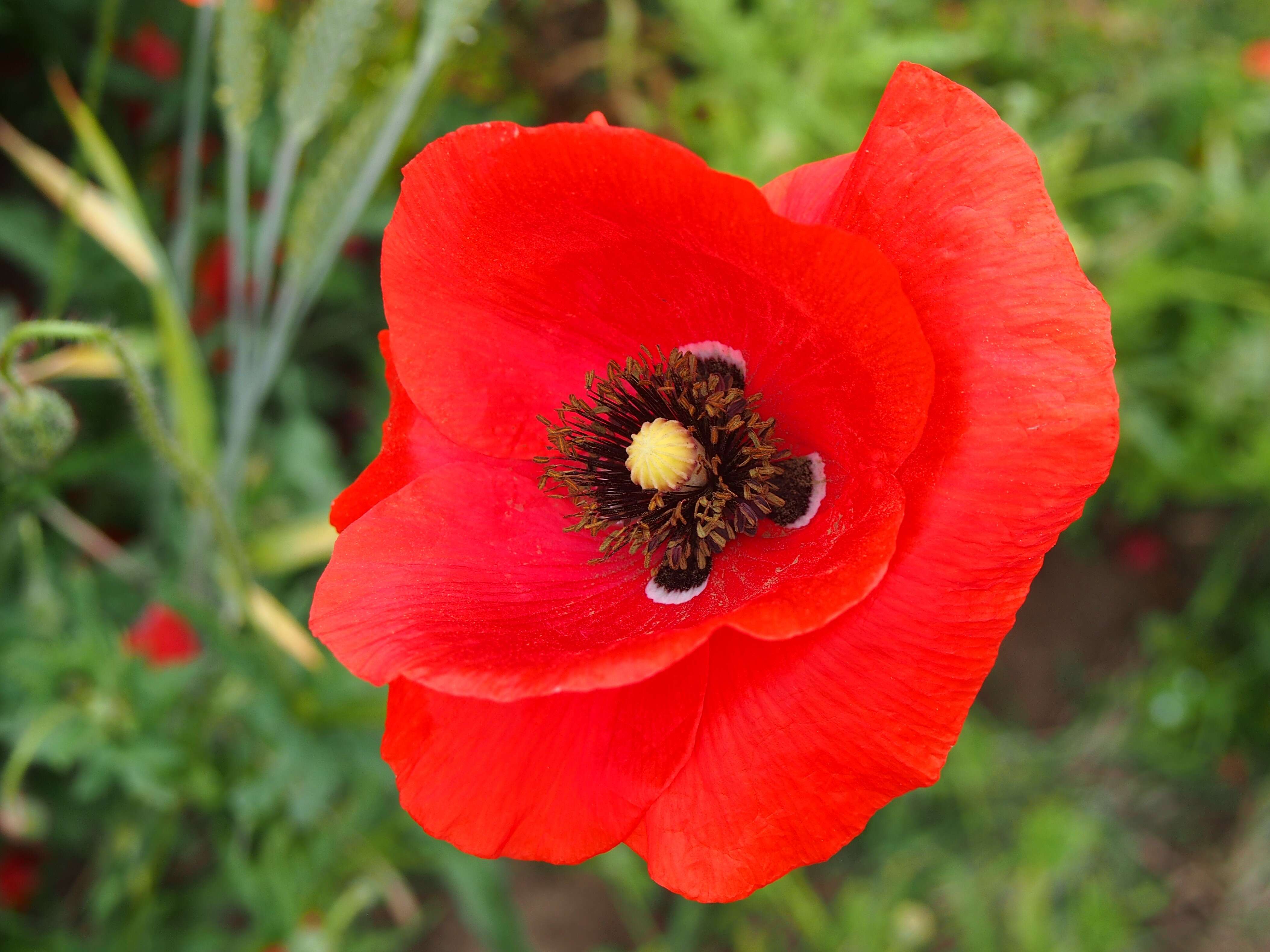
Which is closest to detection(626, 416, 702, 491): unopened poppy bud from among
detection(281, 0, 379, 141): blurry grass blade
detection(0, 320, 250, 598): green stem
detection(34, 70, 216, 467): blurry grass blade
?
detection(0, 320, 250, 598): green stem

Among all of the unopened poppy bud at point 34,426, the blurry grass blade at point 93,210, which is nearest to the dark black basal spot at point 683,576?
the unopened poppy bud at point 34,426

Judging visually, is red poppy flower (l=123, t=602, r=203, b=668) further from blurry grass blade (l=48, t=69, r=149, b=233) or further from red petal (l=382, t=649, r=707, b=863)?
red petal (l=382, t=649, r=707, b=863)

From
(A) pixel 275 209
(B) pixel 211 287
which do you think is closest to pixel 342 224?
(A) pixel 275 209

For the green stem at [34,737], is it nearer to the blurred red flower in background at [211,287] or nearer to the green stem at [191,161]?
the green stem at [191,161]

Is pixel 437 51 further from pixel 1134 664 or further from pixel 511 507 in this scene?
pixel 1134 664

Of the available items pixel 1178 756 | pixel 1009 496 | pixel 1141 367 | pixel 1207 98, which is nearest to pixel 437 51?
pixel 1009 496
